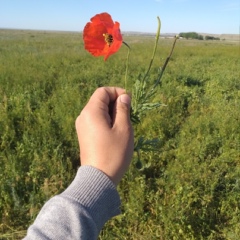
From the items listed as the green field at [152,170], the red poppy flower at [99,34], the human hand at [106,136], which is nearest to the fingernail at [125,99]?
the human hand at [106,136]

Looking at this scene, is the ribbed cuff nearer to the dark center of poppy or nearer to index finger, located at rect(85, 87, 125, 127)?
index finger, located at rect(85, 87, 125, 127)

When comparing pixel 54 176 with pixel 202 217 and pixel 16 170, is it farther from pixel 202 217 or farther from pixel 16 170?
pixel 202 217

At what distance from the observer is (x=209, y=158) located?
9.80 feet

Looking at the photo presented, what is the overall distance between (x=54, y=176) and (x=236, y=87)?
4794mm

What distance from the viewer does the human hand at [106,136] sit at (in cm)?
88

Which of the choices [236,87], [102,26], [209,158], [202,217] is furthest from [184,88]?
[102,26]

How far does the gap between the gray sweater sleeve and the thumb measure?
18cm

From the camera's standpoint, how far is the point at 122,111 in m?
0.98

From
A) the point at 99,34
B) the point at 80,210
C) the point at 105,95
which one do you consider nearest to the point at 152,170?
the point at 105,95

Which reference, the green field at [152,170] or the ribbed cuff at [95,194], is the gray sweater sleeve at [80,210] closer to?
the ribbed cuff at [95,194]

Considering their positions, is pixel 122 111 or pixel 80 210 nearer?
pixel 80 210

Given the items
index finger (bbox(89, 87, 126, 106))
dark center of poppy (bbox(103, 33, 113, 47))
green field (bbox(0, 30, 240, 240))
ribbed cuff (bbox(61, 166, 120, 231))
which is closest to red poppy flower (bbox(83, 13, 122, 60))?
dark center of poppy (bbox(103, 33, 113, 47))

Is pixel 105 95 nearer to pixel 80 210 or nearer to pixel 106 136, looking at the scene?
pixel 106 136

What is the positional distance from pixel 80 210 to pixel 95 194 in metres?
0.07
